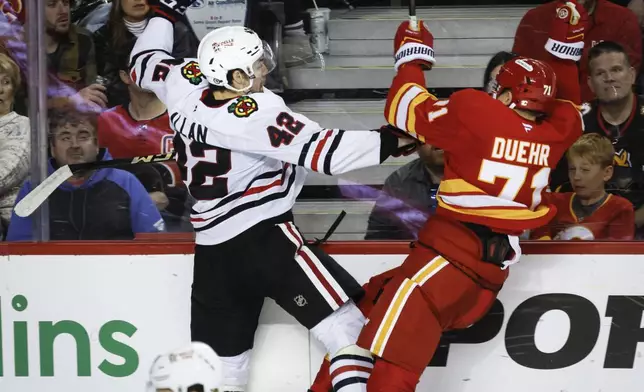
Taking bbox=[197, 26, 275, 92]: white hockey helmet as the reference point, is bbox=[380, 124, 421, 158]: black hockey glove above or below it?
below

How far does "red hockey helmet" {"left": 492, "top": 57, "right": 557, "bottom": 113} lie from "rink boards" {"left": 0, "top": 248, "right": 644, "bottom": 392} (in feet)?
2.07

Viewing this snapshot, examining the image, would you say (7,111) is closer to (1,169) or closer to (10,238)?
(1,169)

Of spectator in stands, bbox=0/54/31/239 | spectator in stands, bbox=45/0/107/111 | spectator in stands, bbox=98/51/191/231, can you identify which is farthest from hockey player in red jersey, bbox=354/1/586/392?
spectator in stands, bbox=0/54/31/239

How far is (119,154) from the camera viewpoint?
10.7 feet

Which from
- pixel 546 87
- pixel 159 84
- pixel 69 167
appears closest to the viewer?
pixel 546 87

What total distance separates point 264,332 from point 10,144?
3.21 ft

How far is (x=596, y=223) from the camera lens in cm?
317

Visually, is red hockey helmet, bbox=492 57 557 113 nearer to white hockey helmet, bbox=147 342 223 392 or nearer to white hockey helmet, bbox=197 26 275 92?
white hockey helmet, bbox=197 26 275 92

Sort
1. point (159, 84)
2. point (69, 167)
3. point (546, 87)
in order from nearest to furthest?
1. point (546, 87)
2. point (159, 84)
3. point (69, 167)

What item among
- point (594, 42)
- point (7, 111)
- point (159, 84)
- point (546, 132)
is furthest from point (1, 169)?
point (594, 42)

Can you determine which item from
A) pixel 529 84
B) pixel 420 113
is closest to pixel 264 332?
pixel 420 113

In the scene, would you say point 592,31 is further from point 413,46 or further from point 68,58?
point 68,58

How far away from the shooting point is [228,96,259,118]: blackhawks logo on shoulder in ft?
9.03

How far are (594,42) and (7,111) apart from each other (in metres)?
1.85
